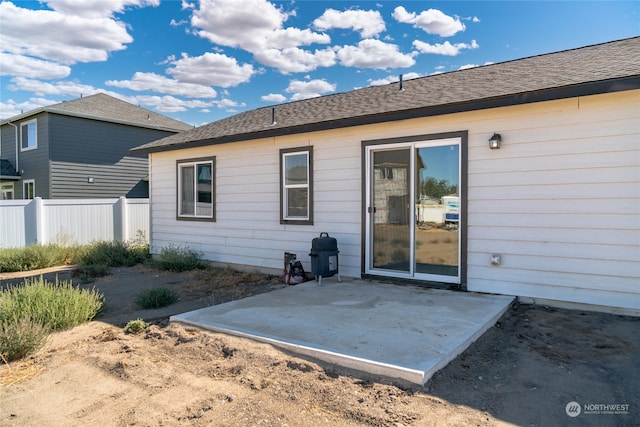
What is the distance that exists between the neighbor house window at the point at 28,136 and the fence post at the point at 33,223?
671 cm

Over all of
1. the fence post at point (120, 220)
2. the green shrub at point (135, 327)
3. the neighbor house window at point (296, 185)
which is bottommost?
the green shrub at point (135, 327)

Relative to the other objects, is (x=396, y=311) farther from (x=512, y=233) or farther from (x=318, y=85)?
(x=318, y=85)

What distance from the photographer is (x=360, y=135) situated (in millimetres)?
6855

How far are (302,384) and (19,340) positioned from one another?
2933mm

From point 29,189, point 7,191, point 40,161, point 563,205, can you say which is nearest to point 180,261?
point 563,205

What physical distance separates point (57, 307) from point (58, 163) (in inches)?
539

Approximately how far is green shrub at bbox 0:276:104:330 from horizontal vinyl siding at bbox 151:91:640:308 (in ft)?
13.2

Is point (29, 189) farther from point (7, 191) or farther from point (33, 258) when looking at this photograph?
point (33, 258)

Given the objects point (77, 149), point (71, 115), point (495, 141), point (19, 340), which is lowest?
point (19, 340)

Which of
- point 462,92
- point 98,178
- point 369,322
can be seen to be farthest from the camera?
point 98,178

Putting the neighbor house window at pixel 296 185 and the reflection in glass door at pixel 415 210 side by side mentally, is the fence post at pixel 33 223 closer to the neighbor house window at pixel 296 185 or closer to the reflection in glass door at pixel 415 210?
the neighbor house window at pixel 296 185

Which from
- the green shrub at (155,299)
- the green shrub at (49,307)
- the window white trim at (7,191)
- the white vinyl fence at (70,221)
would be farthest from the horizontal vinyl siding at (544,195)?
the window white trim at (7,191)

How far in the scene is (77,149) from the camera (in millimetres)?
16609

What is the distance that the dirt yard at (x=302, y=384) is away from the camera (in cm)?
268
